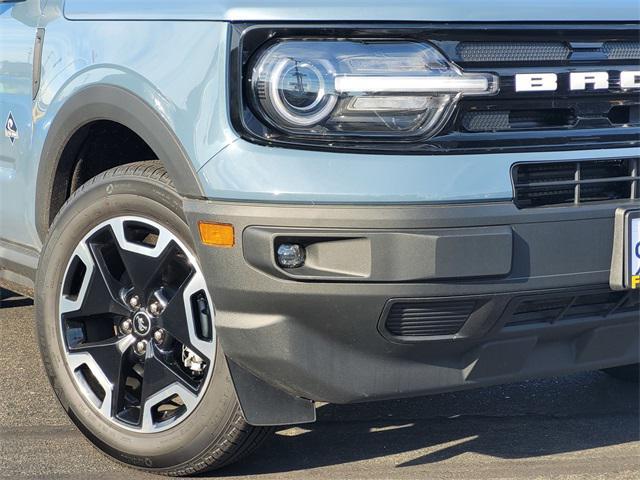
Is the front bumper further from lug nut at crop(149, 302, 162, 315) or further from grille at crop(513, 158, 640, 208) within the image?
lug nut at crop(149, 302, 162, 315)

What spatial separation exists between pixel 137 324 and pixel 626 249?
1.38 meters

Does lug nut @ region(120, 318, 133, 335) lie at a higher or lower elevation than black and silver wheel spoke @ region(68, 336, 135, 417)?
higher

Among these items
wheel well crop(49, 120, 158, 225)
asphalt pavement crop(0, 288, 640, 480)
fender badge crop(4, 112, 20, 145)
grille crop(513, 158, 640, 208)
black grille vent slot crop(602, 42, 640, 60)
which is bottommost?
asphalt pavement crop(0, 288, 640, 480)

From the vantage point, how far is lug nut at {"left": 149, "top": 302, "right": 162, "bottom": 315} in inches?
125

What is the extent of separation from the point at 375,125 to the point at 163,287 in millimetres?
844

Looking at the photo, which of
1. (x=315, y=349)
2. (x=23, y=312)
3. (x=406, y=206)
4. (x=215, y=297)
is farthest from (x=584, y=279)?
(x=23, y=312)

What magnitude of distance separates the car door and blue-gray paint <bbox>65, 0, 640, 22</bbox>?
83 cm

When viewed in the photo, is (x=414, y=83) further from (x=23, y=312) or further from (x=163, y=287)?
(x=23, y=312)

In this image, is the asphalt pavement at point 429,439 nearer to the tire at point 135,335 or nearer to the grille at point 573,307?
the tire at point 135,335

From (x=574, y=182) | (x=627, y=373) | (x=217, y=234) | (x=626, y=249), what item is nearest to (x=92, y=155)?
(x=217, y=234)

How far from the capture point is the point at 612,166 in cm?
293

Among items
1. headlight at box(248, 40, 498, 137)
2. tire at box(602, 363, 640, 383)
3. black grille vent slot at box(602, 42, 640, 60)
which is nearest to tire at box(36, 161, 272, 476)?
headlight at box(248, 40, 498, 137)

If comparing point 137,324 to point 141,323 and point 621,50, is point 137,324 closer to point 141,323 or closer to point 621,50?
point 141,323

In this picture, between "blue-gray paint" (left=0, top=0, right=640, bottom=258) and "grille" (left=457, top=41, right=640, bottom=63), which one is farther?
"grille" (left=457, top=41, right=640, bottom=63)
